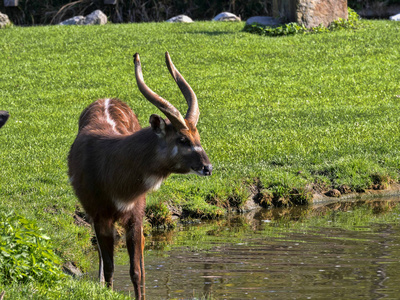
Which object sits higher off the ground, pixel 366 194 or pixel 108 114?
pixel 108 114

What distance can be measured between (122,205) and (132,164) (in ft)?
1.45

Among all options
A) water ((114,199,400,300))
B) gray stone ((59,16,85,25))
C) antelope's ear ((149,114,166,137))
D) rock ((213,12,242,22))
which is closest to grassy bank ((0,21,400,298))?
water ((114,199,400,300))

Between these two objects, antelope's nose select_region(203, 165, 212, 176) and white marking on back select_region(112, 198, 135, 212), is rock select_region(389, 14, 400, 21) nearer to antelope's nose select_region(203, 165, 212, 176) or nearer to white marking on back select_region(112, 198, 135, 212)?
white marking on back select_region(112, 198, 135, 212)

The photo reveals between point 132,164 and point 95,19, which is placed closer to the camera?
point 132,164

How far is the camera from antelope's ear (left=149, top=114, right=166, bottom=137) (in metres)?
6.20

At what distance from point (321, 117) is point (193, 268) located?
753 cm

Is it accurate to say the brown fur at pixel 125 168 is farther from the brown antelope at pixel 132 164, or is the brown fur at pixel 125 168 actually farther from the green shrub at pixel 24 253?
the green shrub at pixel 24 253

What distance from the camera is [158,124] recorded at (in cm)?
624

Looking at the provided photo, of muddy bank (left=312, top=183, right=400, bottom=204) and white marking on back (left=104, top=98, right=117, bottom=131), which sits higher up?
white marking on back (left=104, top=98, right=117, bottom=131)

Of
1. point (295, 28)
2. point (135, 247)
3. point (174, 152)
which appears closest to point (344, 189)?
point (135, 247)

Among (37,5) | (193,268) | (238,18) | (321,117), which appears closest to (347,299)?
(193,268)

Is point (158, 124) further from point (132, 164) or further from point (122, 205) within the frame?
point (122, 205)

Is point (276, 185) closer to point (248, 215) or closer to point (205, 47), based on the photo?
point (248, 215)

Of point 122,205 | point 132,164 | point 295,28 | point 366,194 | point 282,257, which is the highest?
point 132,164
